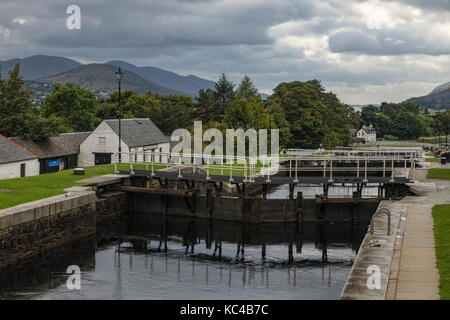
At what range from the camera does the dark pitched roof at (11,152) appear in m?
42.3

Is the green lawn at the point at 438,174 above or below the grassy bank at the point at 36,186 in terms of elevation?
above

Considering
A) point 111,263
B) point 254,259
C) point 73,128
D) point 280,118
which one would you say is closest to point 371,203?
point 254,259

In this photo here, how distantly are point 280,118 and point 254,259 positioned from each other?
57.7 metres

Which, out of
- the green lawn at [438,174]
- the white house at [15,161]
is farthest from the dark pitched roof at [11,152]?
the green lawn at [438,174]

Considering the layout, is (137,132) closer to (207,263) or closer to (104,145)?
(104,145)

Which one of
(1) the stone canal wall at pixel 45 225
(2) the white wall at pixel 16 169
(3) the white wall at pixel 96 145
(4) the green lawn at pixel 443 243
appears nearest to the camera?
(4) the green lawn at pixel 443 243

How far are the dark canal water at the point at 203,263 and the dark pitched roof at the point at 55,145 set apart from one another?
15359mm

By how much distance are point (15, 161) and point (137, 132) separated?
20.2 m

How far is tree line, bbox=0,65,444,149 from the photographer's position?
5738 centimetres

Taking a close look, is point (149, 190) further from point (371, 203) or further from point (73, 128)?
point (73, 128)

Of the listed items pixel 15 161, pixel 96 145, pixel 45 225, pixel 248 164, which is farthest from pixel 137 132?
pixel 45 225

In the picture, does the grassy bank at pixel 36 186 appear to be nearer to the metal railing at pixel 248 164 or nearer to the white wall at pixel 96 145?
the metal railing at pixel 248 164

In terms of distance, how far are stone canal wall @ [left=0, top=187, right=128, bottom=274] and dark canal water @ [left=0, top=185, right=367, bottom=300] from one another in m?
0.71

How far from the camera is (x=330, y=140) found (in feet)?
315
